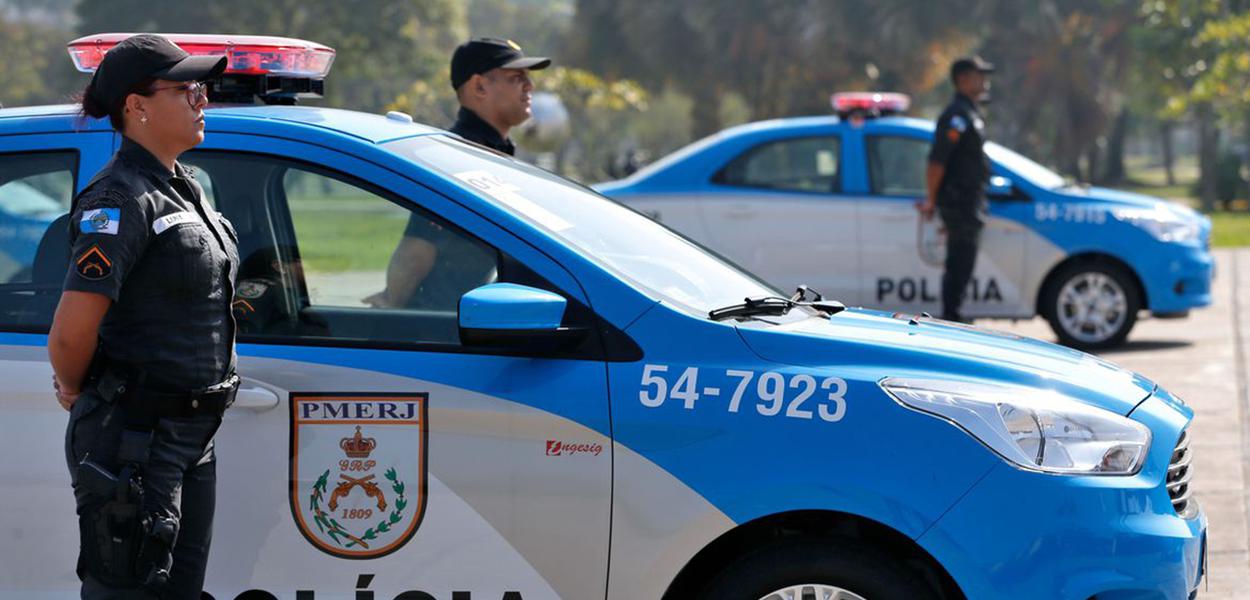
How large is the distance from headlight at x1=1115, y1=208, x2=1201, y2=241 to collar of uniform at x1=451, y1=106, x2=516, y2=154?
6.13 meters

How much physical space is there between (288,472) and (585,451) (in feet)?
2.23

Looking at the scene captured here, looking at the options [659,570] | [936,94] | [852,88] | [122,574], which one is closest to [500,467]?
[659,570]

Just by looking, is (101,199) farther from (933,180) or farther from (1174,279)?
(1174,279)

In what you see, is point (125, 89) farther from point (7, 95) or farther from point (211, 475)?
point (7, 95)

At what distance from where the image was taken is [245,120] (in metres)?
3.98

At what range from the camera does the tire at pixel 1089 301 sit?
1084 centimetres

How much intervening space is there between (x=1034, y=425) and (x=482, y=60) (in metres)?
3.00

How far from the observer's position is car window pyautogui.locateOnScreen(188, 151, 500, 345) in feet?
12.6

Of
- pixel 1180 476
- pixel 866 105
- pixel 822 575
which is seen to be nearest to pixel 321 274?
pixel 822 575

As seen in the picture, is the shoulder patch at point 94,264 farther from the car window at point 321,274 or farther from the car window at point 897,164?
the car window at point 897,164

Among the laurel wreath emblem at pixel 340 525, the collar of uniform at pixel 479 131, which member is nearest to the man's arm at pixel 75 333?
the laurel wreath emblem at pixel 340 525

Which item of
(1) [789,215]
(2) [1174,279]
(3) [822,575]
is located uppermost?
(1) [789,215]

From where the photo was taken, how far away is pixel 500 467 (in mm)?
3654

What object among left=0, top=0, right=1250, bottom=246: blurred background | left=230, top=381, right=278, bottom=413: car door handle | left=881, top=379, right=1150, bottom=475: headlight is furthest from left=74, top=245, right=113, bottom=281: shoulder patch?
left=0, top=0, right=1250, bottom=246: blurred background
